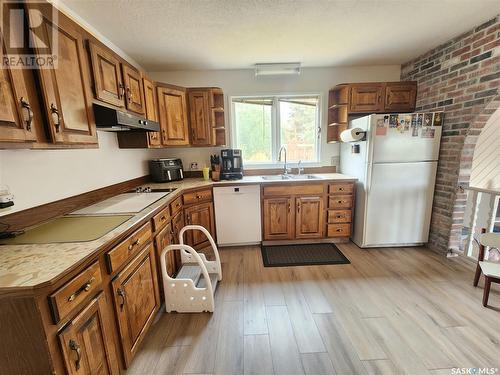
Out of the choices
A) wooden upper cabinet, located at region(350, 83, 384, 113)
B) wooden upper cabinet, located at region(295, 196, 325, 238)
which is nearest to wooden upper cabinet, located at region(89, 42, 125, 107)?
wooden upper cabinet, located at region(295, 196, 325, 238)

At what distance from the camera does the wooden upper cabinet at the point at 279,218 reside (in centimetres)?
273

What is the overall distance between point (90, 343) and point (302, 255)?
213 centimetres

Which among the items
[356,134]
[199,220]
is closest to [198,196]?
[199,220]

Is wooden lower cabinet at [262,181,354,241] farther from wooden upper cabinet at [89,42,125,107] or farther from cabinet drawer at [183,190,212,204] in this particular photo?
wooden upper cabinet at [89,42,125,107]

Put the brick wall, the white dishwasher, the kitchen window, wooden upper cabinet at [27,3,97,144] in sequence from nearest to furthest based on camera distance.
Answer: wooden upper cabinet at [27,3,97,144] < the brick wall < the white dishwasher < the kitchen window

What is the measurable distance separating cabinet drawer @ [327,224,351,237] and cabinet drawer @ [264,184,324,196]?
540mm

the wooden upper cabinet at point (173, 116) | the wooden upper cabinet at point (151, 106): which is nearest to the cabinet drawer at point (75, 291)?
the wooden upper cabinet at point (151, 106)

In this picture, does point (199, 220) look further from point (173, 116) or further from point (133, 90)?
point (133, 90)

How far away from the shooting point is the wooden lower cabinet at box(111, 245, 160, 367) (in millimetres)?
1180

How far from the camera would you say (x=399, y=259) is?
2.43m

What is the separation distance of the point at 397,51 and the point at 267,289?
3141 millimetres

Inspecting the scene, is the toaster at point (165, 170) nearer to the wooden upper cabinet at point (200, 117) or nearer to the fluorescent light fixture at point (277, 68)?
the wooden upper cabinet at point (200, 117)

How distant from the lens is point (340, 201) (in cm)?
276

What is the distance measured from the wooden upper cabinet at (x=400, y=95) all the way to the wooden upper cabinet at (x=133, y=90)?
3015 millimetres
